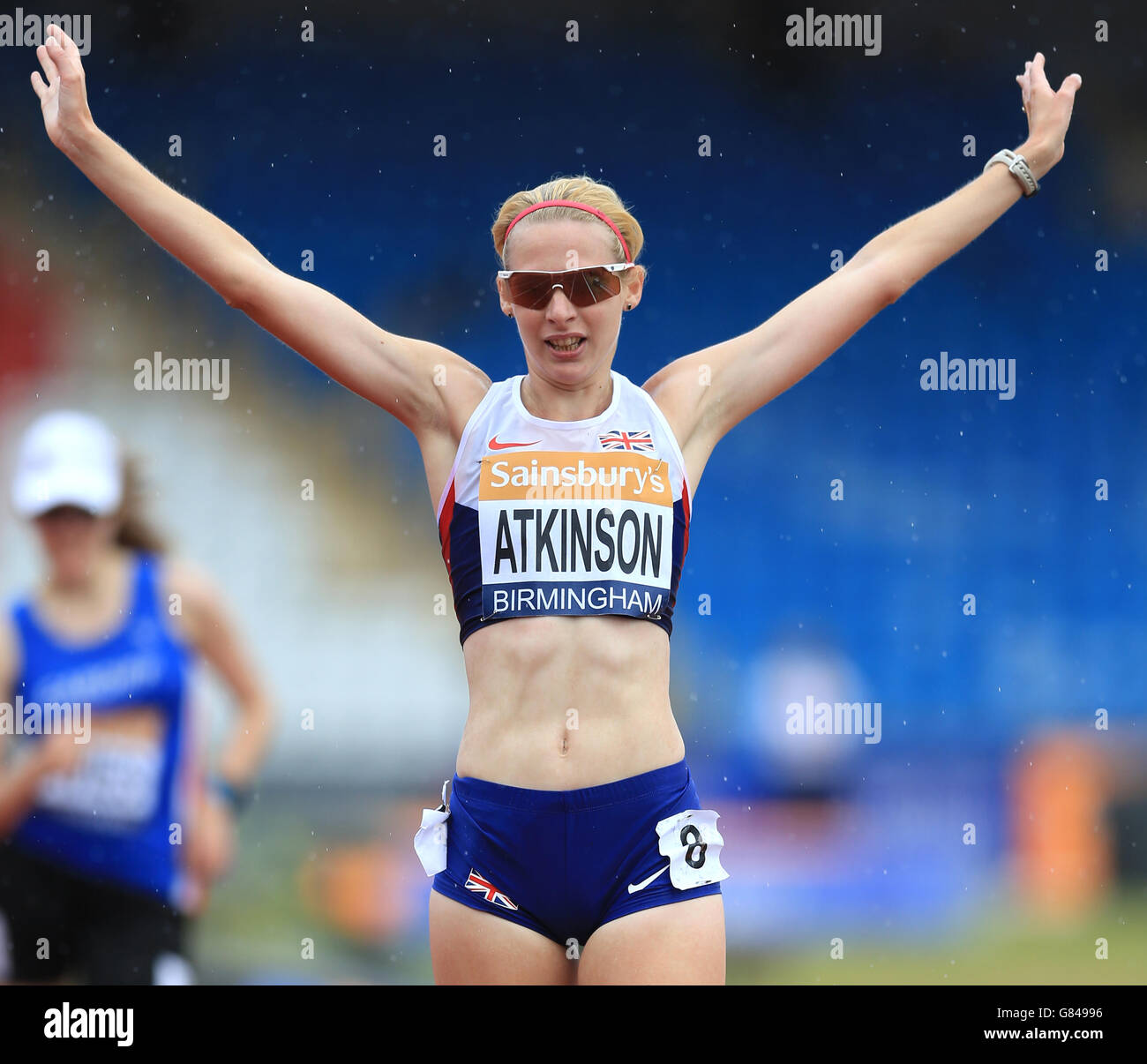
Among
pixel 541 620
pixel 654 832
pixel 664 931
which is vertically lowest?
pixel 664 931

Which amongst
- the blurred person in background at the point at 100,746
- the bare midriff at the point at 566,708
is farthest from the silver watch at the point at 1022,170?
the blurred person in background at the point at 100,746

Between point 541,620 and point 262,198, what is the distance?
442 cm

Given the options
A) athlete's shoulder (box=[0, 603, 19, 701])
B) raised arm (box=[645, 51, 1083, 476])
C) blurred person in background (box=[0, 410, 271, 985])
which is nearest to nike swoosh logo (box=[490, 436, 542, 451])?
raised arm (box=[645, 51, 1083, 476])

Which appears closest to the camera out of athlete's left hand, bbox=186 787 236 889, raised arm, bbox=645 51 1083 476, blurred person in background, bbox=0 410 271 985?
raised arm, bbox=645 51 1083 476

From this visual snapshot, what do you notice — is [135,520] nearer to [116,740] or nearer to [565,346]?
[116,740]

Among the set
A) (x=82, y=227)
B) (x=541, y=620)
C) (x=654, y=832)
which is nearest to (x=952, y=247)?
(x=541, y=620)

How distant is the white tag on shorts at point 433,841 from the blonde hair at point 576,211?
4.61 ft

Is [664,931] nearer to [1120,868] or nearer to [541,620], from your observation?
[541,620]

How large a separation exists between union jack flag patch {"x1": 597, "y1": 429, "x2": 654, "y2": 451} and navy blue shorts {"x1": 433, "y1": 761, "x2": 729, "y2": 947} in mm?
809

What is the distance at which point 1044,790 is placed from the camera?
6.39 metres

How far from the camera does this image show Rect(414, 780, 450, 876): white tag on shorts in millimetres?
3100

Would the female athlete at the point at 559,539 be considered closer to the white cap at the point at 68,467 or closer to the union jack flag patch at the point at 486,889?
the union jack flag patch at the point at 486,889

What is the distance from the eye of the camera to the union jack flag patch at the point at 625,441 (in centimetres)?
319

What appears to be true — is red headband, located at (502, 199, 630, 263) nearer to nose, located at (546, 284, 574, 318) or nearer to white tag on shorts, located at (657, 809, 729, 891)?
nose, located at (546, 284, 574, 318)
